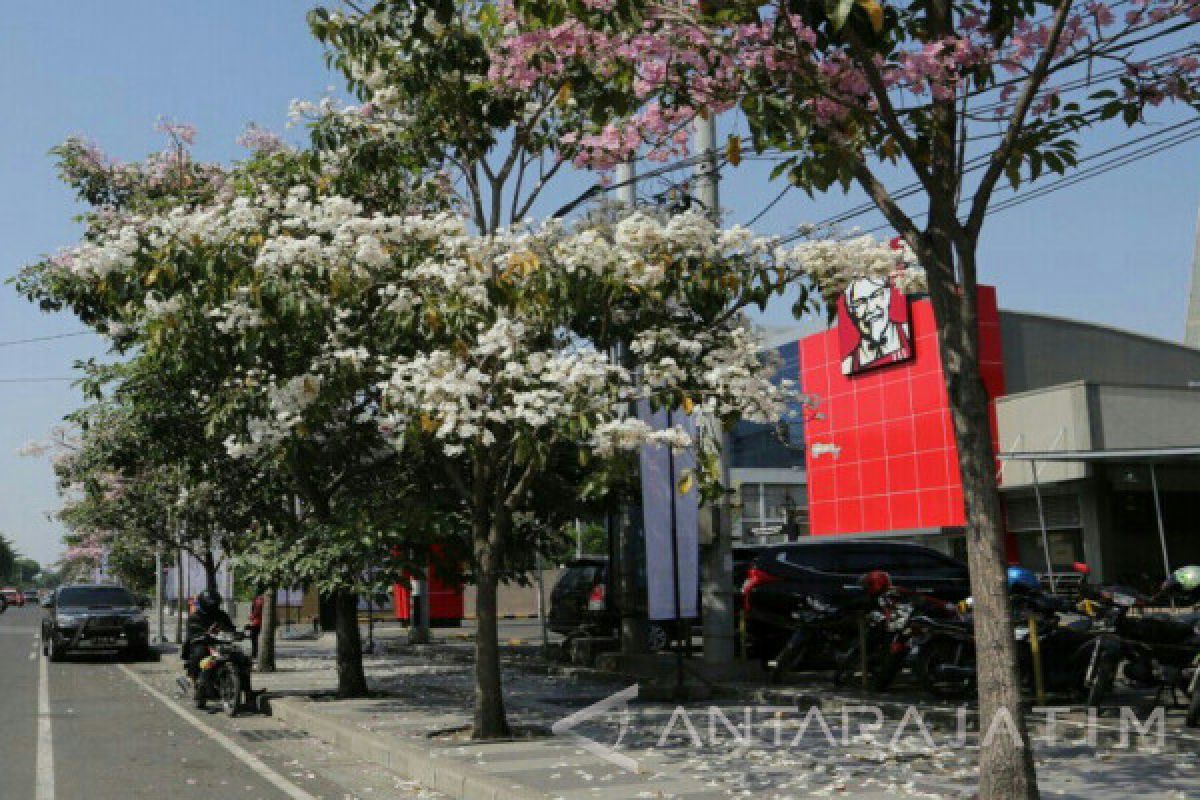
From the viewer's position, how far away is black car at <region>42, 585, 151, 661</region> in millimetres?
25422

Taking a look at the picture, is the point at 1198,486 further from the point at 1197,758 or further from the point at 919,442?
the point at 1197,758

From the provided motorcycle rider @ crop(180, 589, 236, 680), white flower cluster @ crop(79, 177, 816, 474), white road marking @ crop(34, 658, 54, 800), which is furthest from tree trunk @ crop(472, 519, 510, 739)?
motorcycle rider @ crop(180, 589, 236, 680)

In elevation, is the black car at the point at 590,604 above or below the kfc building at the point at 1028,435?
below

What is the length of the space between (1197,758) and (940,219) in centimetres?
488

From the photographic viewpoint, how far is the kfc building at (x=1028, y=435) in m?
33.0

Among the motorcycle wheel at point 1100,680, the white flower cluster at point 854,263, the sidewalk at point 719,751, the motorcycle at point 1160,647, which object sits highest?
the white flower cluster at point 854,263

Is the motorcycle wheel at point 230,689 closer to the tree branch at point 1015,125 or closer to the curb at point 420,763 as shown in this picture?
the curb at point 420,763

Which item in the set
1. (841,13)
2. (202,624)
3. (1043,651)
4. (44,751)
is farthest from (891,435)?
(841,13)

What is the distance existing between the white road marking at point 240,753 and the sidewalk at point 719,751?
0.95m

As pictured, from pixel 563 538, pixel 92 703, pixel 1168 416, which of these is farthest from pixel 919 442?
pixel 92 703

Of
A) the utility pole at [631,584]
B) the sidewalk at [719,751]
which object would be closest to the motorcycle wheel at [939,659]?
the sidewalk at [719,751]

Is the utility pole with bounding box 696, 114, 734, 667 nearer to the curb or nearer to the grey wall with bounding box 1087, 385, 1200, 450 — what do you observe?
the curb

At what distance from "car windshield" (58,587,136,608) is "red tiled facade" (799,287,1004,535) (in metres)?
19.5

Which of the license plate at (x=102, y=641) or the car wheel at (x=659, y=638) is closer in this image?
the car wheel at (x=659, y=638)
